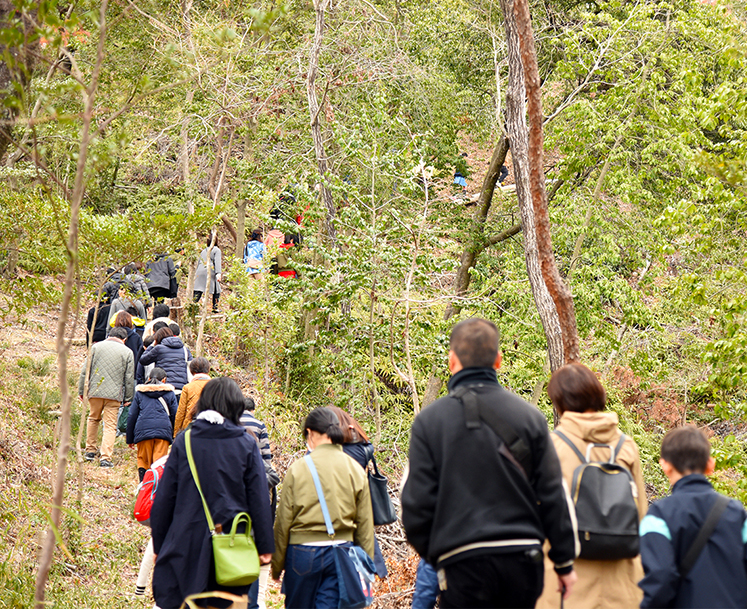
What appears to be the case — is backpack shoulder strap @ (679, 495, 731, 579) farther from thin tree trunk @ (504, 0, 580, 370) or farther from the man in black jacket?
thin tree trunk @ (504, 0, 580, 370)

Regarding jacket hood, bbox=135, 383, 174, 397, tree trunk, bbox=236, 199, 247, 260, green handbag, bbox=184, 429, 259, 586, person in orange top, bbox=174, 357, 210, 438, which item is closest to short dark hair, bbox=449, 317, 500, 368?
green handbag, bbox=184, 429, 259, 586

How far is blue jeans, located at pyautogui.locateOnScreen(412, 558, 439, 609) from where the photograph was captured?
3.94 m

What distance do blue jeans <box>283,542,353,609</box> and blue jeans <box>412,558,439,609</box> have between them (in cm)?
56

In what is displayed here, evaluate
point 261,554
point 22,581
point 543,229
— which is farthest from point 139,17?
point 261,554

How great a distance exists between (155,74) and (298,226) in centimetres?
535

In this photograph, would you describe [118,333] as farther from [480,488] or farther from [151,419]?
[480,488]

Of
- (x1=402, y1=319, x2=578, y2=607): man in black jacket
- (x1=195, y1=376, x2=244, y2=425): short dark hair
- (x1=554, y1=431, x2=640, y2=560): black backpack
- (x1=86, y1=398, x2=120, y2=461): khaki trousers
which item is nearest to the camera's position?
(x1=402, y1=319, x2=578, y2=607): man in black jacket

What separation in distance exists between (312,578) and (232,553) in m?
0.58

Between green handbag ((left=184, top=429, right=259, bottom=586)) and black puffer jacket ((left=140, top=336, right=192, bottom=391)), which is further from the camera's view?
black puffer jacket ((left=140, top=336, right=192, bottom=391))

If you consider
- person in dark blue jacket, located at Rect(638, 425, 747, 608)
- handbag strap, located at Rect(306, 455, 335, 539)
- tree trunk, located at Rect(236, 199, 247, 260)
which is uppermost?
tree trunk, located at Rect(236, 199, 247, 260)

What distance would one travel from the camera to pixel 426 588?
3.95 meters

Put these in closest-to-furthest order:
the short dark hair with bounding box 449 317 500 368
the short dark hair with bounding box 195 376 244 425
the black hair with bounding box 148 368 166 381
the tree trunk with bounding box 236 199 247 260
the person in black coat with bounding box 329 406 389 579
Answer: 1. the short dark hair with bounding box 449 317 500 368
2. the short dark hair with bounding box 195 376 244 425
3. the person in black coat with bounding box 329 406 389 579
4. the black hair with bounding box 148 368 166 381
5. the tree trunk with bounding box 236 199 247 260

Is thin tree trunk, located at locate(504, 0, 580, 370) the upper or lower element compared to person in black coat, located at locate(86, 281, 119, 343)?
upper

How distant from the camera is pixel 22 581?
5496 millimetres
